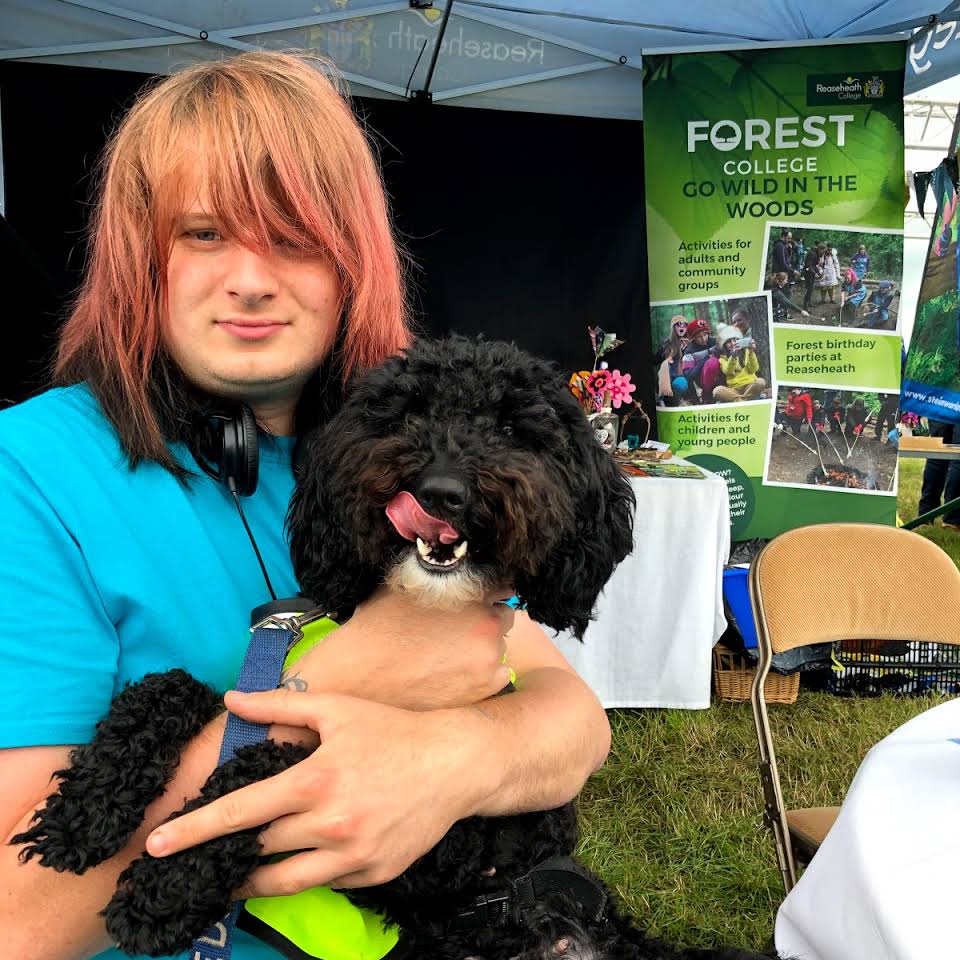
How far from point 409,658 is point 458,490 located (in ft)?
0.85

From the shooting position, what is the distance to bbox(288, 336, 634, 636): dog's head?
1179 millimetres

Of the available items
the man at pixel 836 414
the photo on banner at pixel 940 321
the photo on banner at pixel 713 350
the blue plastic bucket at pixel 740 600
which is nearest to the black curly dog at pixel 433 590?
the blue plastic bucket at pixel 740 600

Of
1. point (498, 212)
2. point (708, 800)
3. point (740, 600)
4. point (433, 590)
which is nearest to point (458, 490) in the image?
point (433, 590)

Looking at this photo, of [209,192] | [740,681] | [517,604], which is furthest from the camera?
[740,681]

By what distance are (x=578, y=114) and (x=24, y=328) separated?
457 cm

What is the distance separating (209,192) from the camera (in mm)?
1108

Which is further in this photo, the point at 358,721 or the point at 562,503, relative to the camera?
the point at 562,503

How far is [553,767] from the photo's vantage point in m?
1.14

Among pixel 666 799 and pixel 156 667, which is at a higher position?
pixel 156 667

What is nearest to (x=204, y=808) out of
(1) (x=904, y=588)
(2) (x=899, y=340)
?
(1) (x=904, y=588)

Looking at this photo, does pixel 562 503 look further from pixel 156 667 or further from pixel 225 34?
pixel 225 34

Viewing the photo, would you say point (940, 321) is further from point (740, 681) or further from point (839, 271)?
point (740, 681)

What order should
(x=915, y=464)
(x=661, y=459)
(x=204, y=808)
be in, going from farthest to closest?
(x=915, y=464) < (x=661, y=459) < (x=204, y=808)

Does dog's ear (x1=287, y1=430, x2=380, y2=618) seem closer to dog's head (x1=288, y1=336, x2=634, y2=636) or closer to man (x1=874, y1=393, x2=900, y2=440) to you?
dog's head (x1=288, y1=336, x2=634, y2=636)
